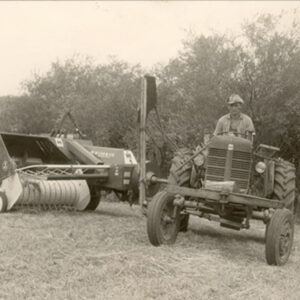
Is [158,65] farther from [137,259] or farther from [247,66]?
[137,259]

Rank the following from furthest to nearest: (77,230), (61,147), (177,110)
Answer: (177,110), (61,147), (77,230)

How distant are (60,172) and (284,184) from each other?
4898 mm

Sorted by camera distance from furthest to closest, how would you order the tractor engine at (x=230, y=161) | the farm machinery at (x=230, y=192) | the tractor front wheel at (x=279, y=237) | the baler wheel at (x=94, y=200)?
the baler wheel at (x=94, y=200) < the tractor engine at (x=230, y=161) < the farm machinery at (x=230, y=192) < the tractor front wheel at (x=279, y=237)

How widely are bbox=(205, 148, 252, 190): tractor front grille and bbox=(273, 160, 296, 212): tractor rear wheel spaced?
0.44 meters

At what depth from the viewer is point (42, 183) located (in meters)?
10.0

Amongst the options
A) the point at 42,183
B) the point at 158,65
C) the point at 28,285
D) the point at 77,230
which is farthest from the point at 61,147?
the point at 158,65

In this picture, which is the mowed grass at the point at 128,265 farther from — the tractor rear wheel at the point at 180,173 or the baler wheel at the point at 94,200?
the baler wheel at the point at 94,200

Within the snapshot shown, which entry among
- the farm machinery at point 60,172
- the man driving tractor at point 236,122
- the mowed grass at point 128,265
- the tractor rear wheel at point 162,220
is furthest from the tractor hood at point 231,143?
the farm machinery at point 60,172

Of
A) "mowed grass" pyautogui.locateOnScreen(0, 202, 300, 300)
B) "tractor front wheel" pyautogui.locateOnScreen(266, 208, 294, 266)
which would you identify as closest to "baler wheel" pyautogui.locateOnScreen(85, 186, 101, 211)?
"mowed grass" pyautogui.locateOnScreen(0, 202, 300, 300)

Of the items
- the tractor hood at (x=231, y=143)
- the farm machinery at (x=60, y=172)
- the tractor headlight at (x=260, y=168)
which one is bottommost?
the farm machinery at (x=60, y=172)

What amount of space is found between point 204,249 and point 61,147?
4.85 meters

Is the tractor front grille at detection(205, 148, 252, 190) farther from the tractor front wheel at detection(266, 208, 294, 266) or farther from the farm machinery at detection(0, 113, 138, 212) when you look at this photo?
the farm machinery at detection(0, 113, 138, 212)

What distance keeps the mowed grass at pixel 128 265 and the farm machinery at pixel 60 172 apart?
857mm

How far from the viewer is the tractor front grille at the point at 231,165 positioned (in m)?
7.11
